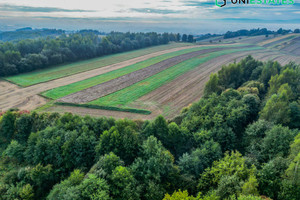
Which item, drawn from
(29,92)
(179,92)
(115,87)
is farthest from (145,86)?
(29,92)

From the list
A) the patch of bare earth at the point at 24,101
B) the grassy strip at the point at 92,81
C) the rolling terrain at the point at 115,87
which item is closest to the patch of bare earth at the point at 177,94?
the rolling terrain at the point at 115,87

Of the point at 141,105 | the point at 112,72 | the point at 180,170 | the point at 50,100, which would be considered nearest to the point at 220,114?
the point at 180,170

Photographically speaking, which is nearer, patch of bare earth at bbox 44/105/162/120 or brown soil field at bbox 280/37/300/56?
patch of bare earth at bbox 44/105/162/120

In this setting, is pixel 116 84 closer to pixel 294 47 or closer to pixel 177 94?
pixel 177 94

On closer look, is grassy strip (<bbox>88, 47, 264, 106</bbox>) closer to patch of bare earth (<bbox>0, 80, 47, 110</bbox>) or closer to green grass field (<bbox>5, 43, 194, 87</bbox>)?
patch of bare earth (<bbox>0, 80, 47, 110</bbox>)

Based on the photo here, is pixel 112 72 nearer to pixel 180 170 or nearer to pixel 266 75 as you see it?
pixel 266 75

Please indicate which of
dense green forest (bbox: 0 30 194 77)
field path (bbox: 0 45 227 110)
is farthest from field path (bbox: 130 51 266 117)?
dense green forest (bbox: 0 30 194 77)
